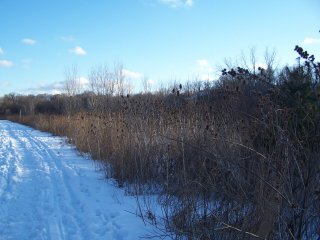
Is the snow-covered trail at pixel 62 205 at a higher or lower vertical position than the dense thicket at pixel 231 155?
lower

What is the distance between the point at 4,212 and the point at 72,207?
1.11 m

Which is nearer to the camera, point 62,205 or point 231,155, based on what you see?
point 231,155

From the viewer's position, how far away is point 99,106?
14359 millimetres

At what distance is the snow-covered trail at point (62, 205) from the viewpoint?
552 centimetres

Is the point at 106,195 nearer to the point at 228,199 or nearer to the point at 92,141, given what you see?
the point at 228,199

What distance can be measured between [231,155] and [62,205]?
350 cm

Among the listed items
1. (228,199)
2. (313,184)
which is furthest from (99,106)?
(313,184)

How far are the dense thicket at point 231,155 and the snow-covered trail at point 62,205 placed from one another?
436mm

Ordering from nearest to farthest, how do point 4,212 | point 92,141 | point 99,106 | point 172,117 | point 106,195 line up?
point 4,212 < point 106,195 < point 172,117 < point 92,141 < point 99,106

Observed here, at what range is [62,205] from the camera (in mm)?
6941

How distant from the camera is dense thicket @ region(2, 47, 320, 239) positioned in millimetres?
3576

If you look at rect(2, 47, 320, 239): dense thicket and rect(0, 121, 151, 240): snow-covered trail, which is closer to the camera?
rect(2, 47, 320, 239): dense thicket

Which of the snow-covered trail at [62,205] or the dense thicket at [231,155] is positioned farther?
the snow-covered trail at [62,205]

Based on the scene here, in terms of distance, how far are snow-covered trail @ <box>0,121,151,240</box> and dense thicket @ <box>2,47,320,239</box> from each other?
44 cm
